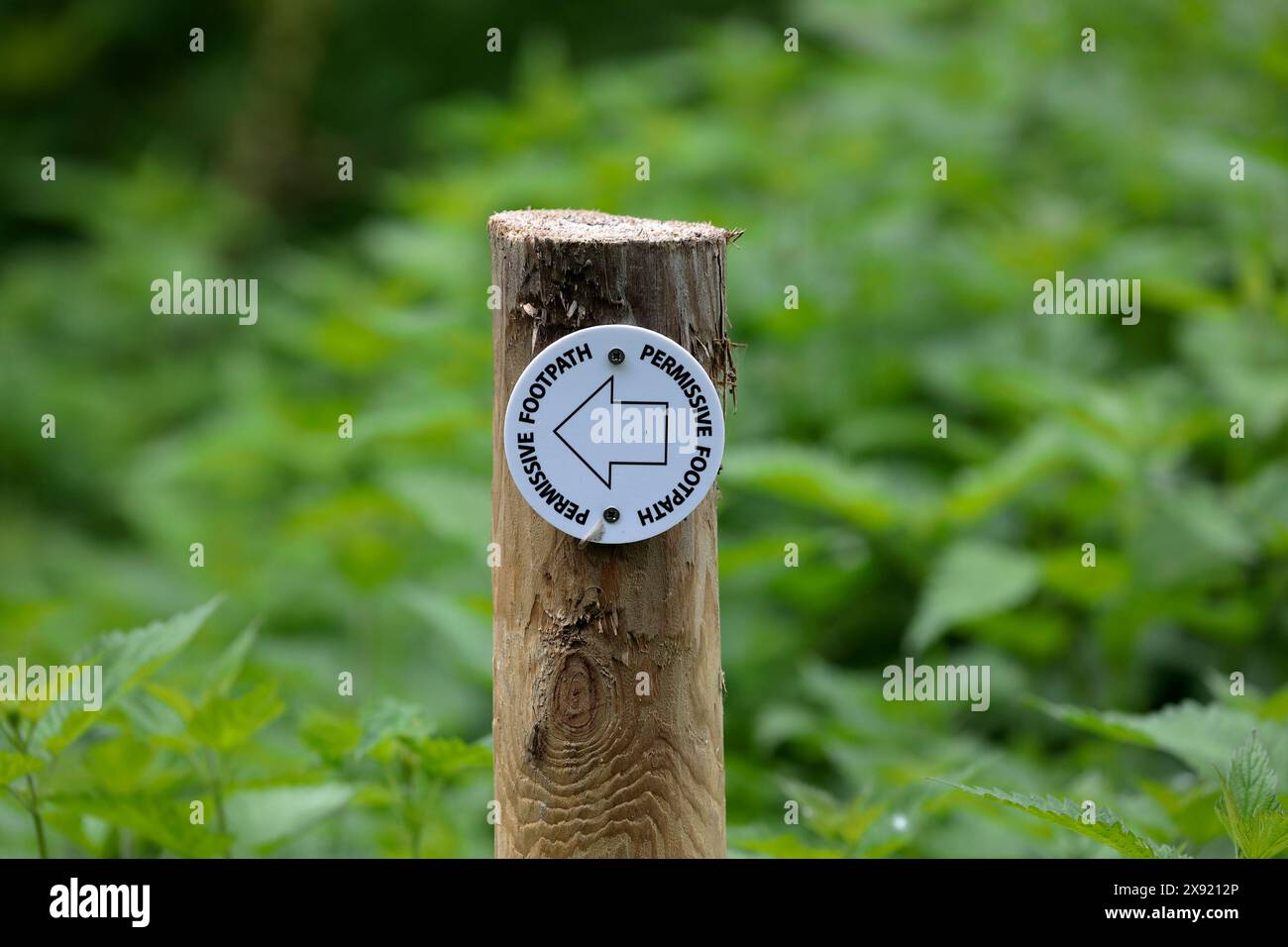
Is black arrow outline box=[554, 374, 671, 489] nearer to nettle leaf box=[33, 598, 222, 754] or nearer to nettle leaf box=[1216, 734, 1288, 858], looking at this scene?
nettle leaf box=[33, 598, 222, 754]

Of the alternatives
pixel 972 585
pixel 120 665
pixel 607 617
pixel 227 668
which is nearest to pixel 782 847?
pixel 607 617

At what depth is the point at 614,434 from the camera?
6.54 feet

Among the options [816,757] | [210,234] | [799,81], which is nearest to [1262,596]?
[816,757]

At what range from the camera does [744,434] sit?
4.96 metres

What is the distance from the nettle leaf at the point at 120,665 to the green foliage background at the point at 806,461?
1 cm

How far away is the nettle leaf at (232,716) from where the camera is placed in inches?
99.3

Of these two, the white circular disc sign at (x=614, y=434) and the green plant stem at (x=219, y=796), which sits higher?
the white circular disc sign at (x=614, y=434)

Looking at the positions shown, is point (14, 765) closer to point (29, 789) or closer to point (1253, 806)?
point (29, 789)

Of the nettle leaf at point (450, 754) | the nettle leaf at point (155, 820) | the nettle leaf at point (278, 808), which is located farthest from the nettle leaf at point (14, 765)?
the nettle leaf at point (450, 754)

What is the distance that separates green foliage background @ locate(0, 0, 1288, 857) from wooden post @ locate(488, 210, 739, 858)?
402 mm

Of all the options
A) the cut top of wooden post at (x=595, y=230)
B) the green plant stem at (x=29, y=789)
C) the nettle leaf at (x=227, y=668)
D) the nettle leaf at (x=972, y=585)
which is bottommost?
the green plant stem at (x=29, y=789)

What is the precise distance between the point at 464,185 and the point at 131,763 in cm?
457

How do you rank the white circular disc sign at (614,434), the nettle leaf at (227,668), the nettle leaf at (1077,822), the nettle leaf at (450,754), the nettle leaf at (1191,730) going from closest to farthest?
the white circular disc sign at (614,434) < the nettle leaf at (1077,822) < the nettle leaf at (450,754) < the nettle leaf at (1191,730) < the nettle leaf at (227,668)

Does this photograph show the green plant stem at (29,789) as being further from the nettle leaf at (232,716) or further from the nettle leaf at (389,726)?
the nettle leaf at (389,726)
